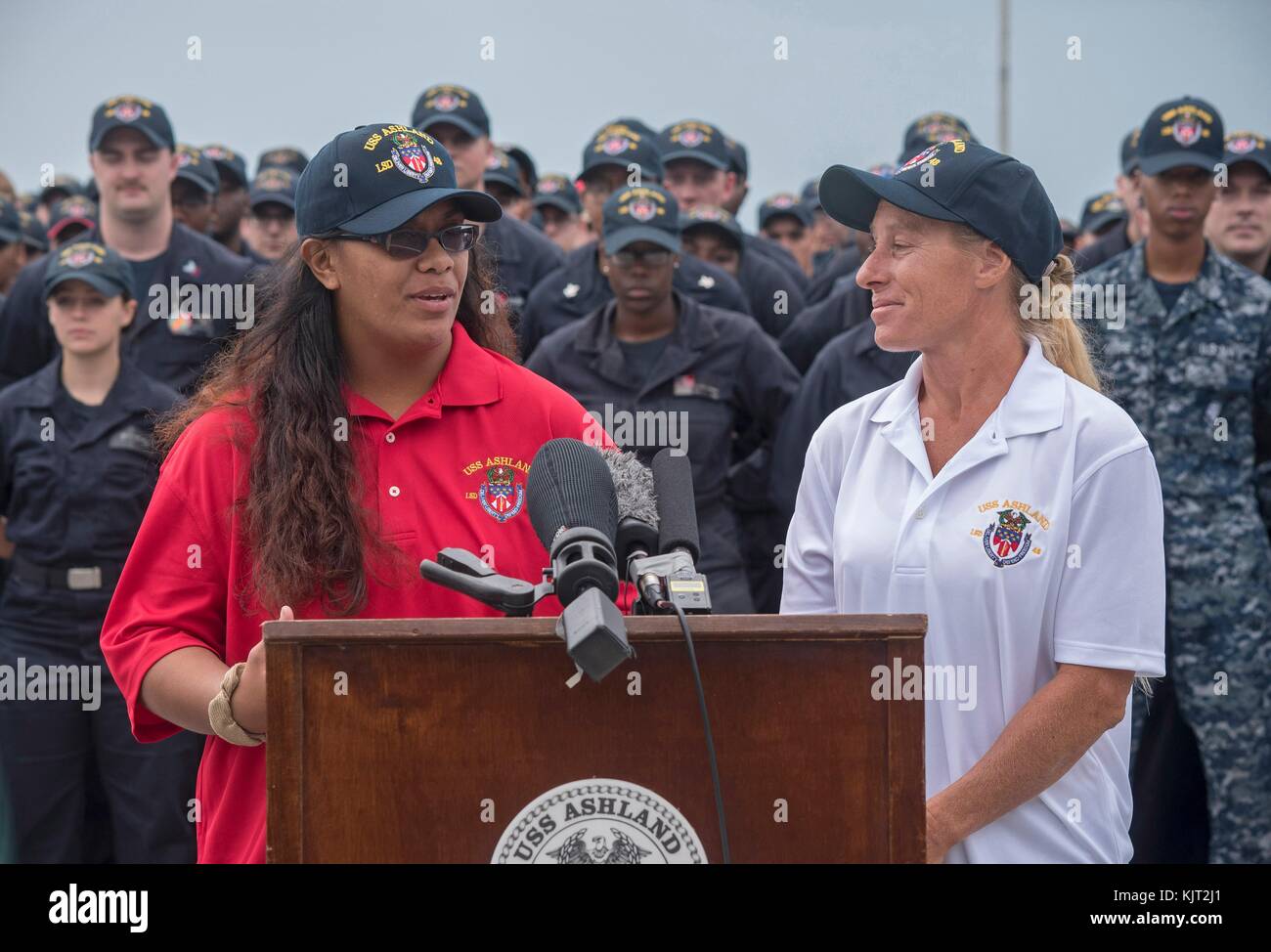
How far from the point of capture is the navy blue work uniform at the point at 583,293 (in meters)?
6.76

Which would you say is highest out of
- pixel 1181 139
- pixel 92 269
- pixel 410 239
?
pixel 1181 139

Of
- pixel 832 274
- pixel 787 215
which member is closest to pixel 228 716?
pixel 832 274

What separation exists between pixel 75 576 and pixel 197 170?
2.82 metres

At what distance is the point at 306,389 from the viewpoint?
8.95 ft

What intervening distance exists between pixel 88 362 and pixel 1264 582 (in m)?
4.08

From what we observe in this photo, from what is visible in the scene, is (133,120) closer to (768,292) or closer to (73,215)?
(73,215)

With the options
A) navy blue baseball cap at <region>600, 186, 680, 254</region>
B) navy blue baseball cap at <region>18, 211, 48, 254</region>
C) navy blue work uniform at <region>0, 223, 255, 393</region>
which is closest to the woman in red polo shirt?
navy blue work uniform at <region>0, 223, 255, 393</region>

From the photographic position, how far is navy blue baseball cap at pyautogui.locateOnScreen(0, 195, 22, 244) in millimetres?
8242

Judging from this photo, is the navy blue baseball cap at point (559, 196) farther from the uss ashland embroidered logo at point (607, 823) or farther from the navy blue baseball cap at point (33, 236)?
the uss ashland embroidered logo at point (607, 823)

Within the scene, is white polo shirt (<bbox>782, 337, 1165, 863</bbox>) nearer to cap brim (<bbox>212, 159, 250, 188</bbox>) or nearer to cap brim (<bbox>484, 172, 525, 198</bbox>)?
cap brim (<bbox>484, 172, 525, 198</bbox>)

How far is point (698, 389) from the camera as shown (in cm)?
591

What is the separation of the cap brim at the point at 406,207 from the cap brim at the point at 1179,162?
3.69 meters

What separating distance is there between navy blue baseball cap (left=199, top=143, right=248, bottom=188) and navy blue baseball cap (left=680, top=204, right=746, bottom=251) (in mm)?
2437

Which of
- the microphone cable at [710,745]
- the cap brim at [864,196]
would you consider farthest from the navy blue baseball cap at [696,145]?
the microphone cable at [710,745]
